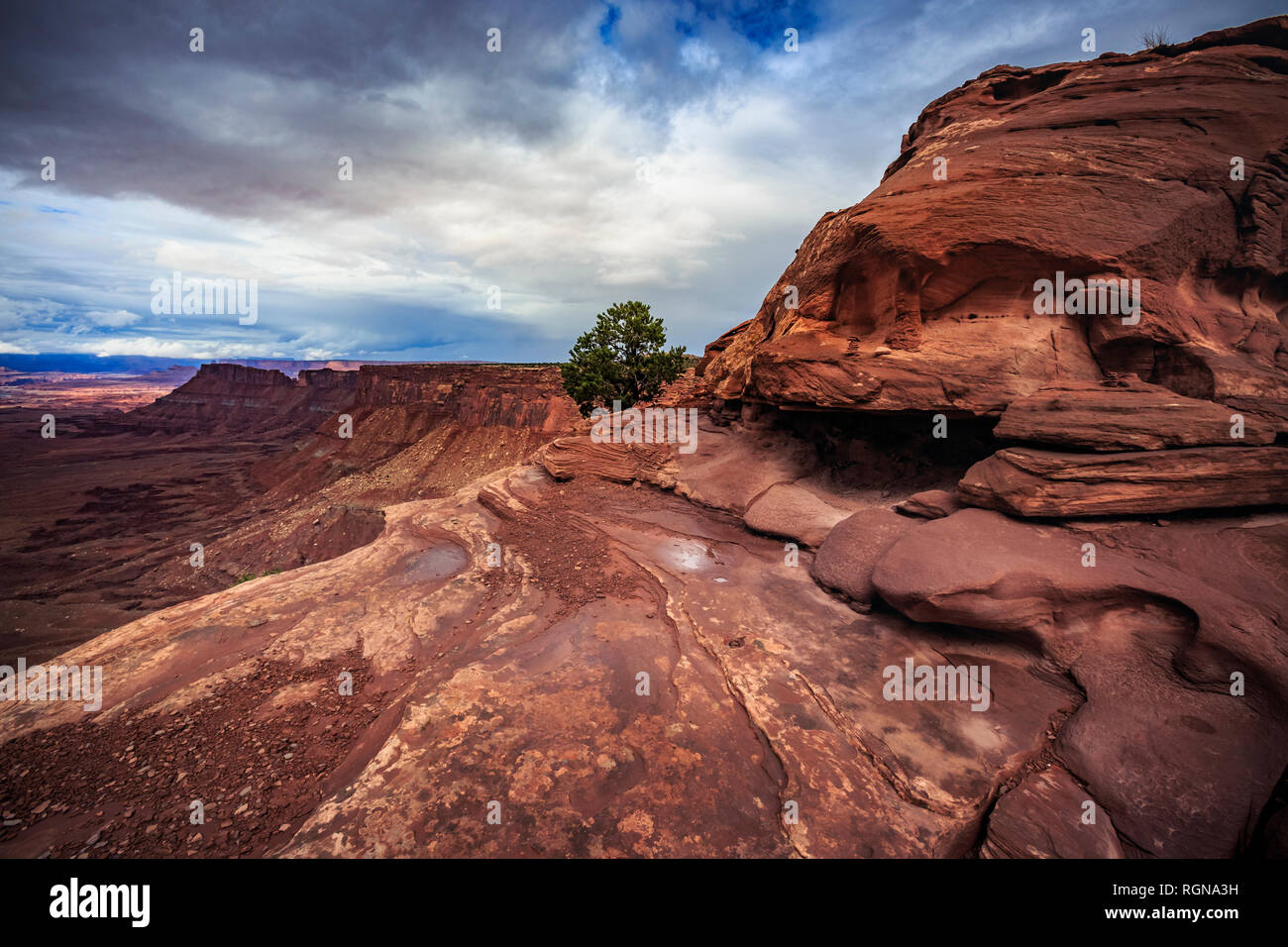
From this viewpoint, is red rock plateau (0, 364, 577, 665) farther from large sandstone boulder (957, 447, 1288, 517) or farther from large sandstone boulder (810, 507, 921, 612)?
large sandstone boulder (957, 447, 1288, 517)

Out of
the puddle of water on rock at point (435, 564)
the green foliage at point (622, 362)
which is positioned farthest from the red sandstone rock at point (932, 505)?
the green foliage at point (622, 362)

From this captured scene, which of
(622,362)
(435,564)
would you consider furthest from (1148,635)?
(622,362)

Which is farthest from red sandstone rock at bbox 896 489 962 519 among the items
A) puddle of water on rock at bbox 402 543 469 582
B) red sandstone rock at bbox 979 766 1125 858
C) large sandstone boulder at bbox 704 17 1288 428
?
puddle of water on rock at bbox 402 543 469 582

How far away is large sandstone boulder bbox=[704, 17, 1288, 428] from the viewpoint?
8625 mm

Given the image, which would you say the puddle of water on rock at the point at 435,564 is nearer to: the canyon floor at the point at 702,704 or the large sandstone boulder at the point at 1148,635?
the canyon floor at the point at 702,704

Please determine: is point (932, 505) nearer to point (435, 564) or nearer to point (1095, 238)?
Answer: point (1095, 238)

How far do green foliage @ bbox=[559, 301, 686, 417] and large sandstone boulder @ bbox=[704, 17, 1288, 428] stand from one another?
12314 mm

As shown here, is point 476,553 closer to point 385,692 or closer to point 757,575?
point 385,692

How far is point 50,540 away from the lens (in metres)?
33.8

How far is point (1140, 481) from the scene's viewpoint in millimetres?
7176

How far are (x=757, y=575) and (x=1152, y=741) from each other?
219 inches

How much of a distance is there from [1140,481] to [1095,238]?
16.3 feet

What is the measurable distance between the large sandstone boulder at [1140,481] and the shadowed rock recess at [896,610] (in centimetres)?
5
